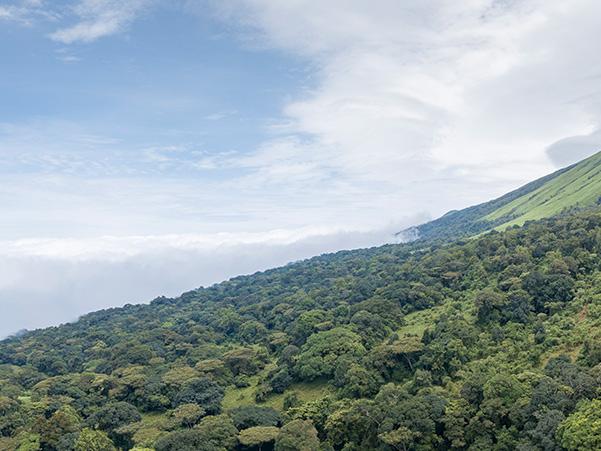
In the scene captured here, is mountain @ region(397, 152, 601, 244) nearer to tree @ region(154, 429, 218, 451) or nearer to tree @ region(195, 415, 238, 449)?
tree @ region(195, 415, 238, 449)

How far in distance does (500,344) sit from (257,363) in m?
32.2

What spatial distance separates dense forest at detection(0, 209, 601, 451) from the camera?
3525cm

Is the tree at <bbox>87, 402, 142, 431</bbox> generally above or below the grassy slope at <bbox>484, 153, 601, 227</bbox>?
below

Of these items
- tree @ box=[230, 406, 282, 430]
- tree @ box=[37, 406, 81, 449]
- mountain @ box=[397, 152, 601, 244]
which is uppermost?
mountain @ box=[397, 152, 601, 244]

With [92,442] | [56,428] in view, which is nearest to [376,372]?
[92,442]

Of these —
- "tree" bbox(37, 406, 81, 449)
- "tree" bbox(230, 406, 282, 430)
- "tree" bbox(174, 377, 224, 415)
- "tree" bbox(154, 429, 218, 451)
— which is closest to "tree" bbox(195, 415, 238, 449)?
"tree" bbox(154, 429, 218, 451)

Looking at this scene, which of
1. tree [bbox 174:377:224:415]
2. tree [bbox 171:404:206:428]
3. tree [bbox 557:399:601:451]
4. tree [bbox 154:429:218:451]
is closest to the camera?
tree [bbox 557:399:601:451]

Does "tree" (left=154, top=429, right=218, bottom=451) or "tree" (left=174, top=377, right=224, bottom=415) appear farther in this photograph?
"tree" (left=174, top=377, right=224, bottom=415)

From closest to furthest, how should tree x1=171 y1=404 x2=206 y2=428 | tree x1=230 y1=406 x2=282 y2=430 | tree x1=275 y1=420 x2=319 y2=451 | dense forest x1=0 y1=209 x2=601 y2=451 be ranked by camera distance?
1. dense forest x1=0 y1=209 x2=601 y2=451
2. tree x1=275 y1=420 x2=319 y2=451
3. tree x1=230 y1=406 x2=282 y2=430
4. tree x1=171 y1=404 x2=206 y2=428

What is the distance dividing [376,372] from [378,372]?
238 millimetres

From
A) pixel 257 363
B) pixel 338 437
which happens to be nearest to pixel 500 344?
pixel 338 437

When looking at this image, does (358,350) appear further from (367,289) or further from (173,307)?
(173,307)

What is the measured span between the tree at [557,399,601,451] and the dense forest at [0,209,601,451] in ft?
0.32

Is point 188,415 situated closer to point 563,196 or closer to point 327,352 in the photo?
point 327,352
